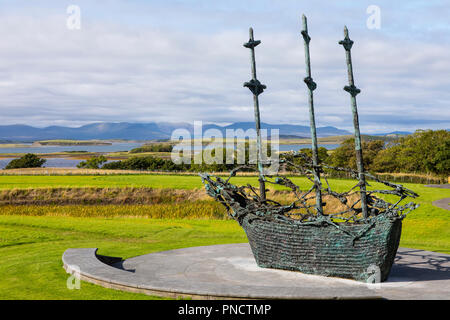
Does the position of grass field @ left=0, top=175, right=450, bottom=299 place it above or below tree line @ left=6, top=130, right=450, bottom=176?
below

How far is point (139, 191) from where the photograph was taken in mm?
39656

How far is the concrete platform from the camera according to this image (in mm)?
9273

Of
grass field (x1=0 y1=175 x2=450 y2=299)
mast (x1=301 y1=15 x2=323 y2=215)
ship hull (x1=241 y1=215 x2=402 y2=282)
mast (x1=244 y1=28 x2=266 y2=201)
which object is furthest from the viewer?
mast (x1=244 y1=28 x2=266 y2=201)

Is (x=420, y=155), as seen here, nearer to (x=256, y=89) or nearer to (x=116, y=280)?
(x=256, y=89)

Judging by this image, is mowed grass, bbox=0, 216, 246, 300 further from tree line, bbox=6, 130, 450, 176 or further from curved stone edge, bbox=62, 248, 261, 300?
tree line, bbox=6, 130, 450, 176

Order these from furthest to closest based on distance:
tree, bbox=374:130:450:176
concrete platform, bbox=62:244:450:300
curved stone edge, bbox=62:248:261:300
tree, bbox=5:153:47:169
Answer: tree, bbox=5:153:47:169
tree, bbox=374:130:450:176
curved stone edge, bbox=62:248:261:300
concrete platform, bbox=62:244:450:300

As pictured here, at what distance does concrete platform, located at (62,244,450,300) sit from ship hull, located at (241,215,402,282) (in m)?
0.25

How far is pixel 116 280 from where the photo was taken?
1028 cm

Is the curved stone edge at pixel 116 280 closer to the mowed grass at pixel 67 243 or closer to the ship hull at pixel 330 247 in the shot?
the mowed grass at pixel 67 243

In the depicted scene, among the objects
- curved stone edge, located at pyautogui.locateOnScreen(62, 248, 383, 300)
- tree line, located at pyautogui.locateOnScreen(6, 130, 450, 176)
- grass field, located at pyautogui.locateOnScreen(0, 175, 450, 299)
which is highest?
tree line, located at pyautogui.locateOnScreen(6, 130, 450, 176)

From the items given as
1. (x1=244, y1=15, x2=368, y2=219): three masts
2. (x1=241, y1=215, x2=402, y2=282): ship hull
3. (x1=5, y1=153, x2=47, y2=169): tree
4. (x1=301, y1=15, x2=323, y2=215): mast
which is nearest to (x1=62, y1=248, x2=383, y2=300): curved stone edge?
(x1=241, y1=215, x2=402, y2=282): ship hull

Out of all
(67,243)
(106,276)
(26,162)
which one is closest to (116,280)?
(106,276)
